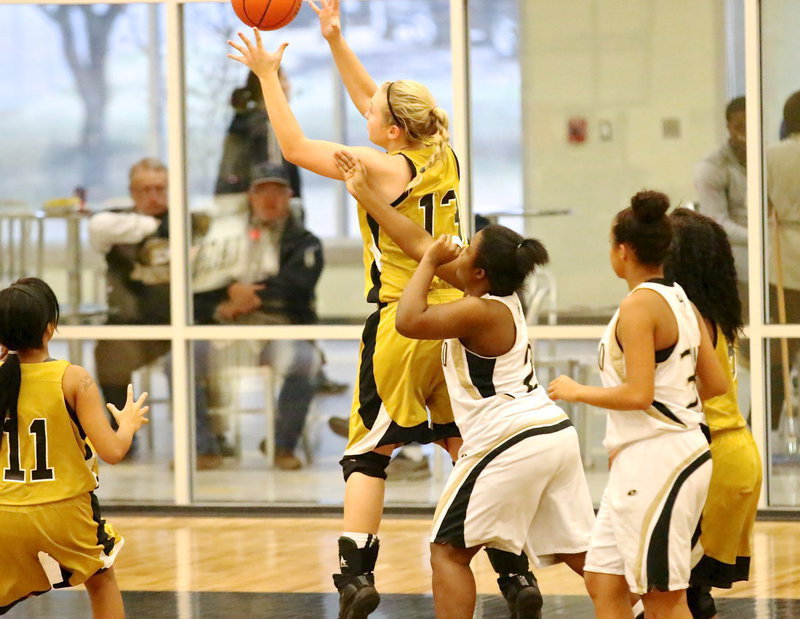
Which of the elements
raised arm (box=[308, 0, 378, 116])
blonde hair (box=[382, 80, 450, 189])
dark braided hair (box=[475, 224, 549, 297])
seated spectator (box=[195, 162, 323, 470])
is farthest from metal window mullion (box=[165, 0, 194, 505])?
dark braided hair (box=[475, 224, 549, 297])

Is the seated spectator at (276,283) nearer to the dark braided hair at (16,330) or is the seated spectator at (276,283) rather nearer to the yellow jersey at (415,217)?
the yellow jersey at (415,217)

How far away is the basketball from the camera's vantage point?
14.6 feet

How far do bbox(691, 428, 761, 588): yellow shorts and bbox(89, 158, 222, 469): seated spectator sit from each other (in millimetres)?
3458

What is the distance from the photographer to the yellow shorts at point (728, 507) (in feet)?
11.2

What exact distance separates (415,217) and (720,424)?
3.32 ft

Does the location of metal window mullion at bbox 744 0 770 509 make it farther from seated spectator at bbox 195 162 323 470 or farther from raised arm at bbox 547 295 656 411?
raised arm at bbox 547 295 656 411

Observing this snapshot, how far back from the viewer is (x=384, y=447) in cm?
387

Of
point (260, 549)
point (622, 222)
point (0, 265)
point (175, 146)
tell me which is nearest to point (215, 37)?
point (175, 146)

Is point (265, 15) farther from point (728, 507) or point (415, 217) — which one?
point (728, 507)

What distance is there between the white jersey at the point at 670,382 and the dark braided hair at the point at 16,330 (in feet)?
4.62

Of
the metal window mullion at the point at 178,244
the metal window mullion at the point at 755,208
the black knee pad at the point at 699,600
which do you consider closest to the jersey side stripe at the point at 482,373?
the black knee pad at the point at 699,600

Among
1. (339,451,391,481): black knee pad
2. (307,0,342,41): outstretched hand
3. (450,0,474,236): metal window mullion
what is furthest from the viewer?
(450,0,474,236): metal window mullion

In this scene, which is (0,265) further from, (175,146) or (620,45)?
(620,45)

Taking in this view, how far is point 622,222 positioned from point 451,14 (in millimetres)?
3163
